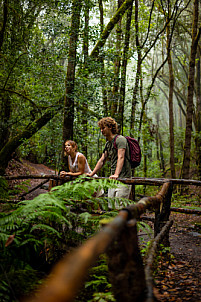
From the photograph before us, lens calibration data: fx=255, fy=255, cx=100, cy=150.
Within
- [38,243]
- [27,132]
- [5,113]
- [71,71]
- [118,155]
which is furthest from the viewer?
[5,113]

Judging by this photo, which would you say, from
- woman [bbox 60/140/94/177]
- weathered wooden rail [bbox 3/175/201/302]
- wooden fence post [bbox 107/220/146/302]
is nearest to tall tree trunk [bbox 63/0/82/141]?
woman [bbox 60/140/94/177]

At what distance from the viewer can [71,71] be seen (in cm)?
820

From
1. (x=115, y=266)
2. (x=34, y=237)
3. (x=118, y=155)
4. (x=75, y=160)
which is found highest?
(x=118, y=155)

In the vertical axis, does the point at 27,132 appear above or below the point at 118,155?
above

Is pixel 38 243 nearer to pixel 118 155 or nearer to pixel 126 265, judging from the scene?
pixel 126 265

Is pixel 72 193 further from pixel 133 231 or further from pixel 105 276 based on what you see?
pixel 133 231

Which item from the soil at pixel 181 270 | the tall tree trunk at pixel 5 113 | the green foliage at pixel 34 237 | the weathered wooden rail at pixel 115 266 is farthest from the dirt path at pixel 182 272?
the tall tree trunk at pixel 5 113

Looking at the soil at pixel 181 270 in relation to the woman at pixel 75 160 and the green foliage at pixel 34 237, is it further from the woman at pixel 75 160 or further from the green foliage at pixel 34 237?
the woman at pixel 75 160

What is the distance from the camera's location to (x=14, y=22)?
905 cm

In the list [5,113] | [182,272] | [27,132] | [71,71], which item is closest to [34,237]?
[182,272]

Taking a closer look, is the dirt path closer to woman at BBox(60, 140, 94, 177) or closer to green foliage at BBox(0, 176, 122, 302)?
green foliage at BBox(0, 176, 122, 302)

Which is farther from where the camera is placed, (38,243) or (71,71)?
(71,71)

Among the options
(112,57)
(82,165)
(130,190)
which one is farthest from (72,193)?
(112,57)

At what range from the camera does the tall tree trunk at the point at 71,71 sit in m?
7.94
